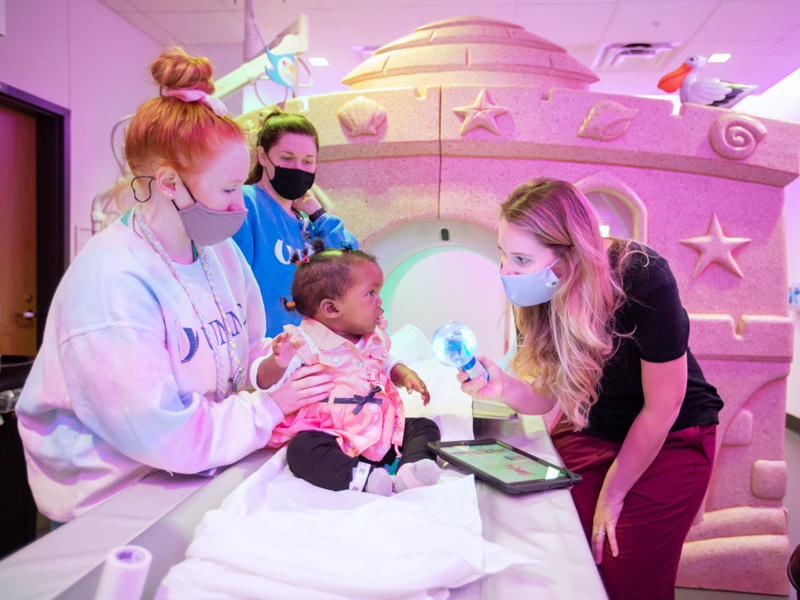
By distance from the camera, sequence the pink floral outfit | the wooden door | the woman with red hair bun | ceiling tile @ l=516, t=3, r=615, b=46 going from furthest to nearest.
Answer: ceiling tile @ l=516, t=3, r=615, b=46 → the wooden door → the pink floral outfit → the woman with red hair bun

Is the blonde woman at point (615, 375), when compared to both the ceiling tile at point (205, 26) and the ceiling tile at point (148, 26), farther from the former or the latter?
the ceiling tile at point (148, 26)

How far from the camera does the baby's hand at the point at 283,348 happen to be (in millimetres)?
1373

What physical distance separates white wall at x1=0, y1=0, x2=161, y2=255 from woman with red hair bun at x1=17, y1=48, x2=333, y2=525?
8.98 feet

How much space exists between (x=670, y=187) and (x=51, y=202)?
168 inches

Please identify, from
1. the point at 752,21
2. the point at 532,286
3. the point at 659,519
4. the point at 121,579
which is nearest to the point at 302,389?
the point at 532,286

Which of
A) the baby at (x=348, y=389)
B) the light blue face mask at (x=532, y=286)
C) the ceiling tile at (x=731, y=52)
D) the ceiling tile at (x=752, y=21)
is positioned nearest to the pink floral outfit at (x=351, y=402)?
the baby at (x=348, y=389)

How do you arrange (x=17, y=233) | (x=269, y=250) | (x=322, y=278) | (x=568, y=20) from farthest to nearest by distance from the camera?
(x=568, y=20)
(x=17, y=233)
(x=269, y=250)
(x=322, y=278)

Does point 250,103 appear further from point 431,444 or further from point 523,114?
point 431,444

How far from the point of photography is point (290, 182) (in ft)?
6.91

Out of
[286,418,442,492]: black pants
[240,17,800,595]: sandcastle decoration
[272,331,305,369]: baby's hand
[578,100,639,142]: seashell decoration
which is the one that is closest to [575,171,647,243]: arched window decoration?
[240,17,800,595]: sandcastle decoration

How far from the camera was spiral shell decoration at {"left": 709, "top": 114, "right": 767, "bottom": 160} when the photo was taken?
8.45ft

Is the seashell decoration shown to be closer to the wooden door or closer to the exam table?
the exam table

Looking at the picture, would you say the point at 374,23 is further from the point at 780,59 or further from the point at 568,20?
the point at 780,59

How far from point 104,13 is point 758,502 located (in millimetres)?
5720
